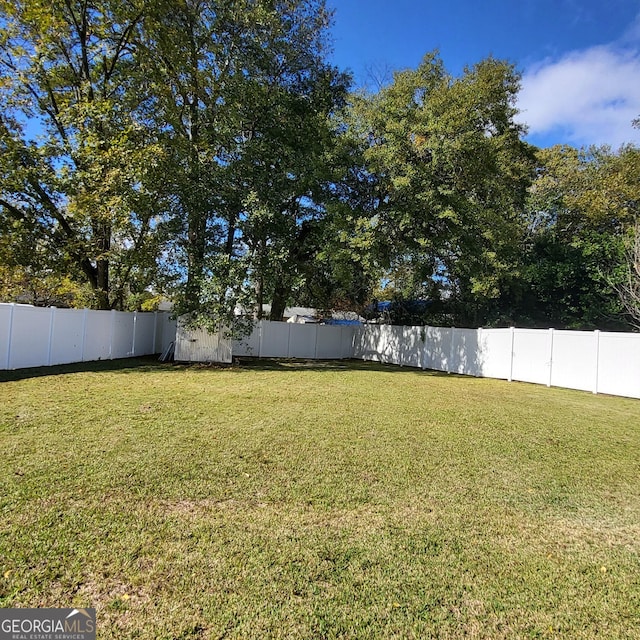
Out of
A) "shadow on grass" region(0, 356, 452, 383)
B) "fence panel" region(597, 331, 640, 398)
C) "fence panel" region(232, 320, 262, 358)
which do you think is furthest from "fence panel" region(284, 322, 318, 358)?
"fence panel" region(597, 331, 640, 398)

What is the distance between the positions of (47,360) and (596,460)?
443 inches

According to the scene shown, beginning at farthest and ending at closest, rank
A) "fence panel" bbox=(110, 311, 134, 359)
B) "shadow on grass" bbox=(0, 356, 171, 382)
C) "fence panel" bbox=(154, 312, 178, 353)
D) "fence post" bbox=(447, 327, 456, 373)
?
"fence panel" bbox=(154, 312, 178, 353)
"fence post" bbox=(447, 327, 456, 373)
"fence panel" bbox=(110, 311, 134, 359)
"shadow on grass" bbox=(0, 356, 171, 382)

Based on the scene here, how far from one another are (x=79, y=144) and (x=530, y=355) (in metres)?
13.9

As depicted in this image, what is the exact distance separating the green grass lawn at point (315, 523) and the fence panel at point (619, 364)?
4274 mm

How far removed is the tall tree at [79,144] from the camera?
11195 mm

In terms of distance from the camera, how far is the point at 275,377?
1084 cm

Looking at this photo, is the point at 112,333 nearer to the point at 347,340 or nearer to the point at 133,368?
→ the point at 133,368

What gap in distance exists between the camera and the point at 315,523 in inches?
118

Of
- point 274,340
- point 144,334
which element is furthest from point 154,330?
point 274,340

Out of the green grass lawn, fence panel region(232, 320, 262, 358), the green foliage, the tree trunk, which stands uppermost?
the green foliage

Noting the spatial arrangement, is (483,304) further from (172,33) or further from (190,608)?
(190,608)

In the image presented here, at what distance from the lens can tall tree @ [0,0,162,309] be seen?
11195 mm

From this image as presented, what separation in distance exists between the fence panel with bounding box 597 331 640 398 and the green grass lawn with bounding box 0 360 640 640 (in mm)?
4274

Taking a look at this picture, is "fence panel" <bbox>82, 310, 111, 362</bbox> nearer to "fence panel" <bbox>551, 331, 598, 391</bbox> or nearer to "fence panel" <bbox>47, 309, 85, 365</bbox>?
"fence panel" <bbox>47, 309, 85, 365</bbox>
